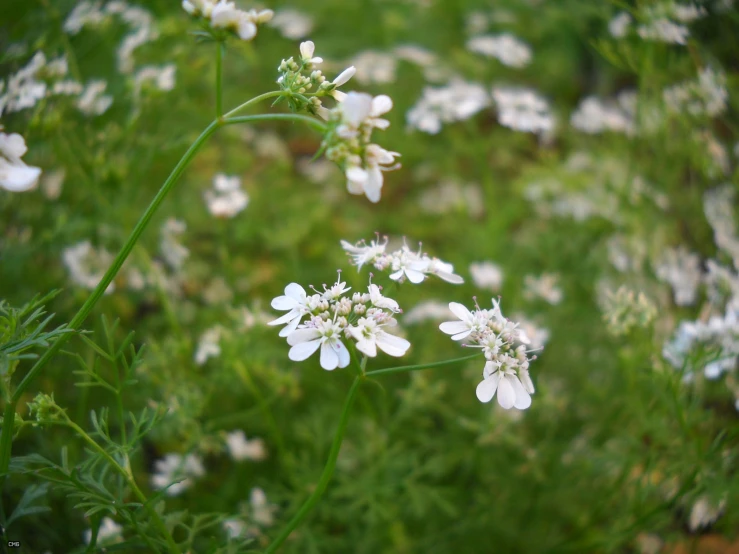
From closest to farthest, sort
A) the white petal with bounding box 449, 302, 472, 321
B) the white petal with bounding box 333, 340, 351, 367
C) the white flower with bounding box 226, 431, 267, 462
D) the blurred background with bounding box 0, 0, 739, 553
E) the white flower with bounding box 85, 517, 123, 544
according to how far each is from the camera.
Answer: the white petal with bounding box 333, 340, 351, 367, the white petal with bounding box 449, 302, 472, 321, the white flower with bounding box 85, 517, 123, 544, the blurred background with bounding box 0, 0, 739, 553, the white flower with bounding box 226, 431, 267, 462

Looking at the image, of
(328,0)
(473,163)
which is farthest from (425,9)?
(473,163)

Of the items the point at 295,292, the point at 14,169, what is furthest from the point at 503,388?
the point at 14,169

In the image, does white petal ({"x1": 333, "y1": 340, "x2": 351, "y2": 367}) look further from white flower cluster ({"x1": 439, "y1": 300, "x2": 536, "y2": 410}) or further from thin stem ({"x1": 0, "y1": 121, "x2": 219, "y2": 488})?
thin stem ({"x1": 0, "y1": 121, "x2": 219, "y2": 488})

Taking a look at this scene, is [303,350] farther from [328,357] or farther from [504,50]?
[504,50]

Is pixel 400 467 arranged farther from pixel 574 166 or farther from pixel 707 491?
pixel 574 166

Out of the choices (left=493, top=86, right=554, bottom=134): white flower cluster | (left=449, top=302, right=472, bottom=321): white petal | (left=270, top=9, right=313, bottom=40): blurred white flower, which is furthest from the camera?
(left=270, top=9, right=313, bottom=40): blurred white flower

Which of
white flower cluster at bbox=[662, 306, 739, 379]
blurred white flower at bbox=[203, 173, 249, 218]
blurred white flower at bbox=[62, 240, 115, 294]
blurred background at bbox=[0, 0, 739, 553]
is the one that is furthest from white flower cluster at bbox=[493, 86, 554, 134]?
blurred white flower at bbox=[62, 240, 115, 294]
